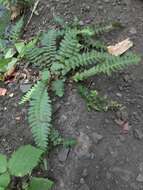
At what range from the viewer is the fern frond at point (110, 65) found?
14.2 feet

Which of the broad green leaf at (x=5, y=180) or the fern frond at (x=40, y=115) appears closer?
the broad green leaf at (x=5, y=180)

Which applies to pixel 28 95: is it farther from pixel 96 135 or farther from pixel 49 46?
pixel 96 135

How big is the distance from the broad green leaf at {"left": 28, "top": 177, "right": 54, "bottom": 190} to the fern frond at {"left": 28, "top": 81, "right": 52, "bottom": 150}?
1.11ft

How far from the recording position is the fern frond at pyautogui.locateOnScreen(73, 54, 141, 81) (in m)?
4.32

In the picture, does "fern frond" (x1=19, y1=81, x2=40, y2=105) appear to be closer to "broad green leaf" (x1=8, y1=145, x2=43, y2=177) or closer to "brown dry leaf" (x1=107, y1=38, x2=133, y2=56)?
→ "broad green leaf" (x1=8, y1=145, x2=43, y2=177)

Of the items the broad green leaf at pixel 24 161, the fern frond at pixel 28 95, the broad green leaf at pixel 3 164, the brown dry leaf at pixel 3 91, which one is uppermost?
the broad green leaf at pixel 3 164

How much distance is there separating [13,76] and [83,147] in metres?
1.35

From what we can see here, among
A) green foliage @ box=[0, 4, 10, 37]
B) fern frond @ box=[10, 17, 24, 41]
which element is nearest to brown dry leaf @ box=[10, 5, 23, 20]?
green foliage @ box=[0, 4, 10, 37]

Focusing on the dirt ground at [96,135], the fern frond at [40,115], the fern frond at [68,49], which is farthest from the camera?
the fern frond at [68,49]

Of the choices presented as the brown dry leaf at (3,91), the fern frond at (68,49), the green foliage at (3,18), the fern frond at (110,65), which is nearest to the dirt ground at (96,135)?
the brown dry leaf at (3,91)

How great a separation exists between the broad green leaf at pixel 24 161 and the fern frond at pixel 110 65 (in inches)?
42.1

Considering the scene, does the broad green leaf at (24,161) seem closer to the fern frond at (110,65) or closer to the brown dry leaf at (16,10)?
the fern frond at (110,65)

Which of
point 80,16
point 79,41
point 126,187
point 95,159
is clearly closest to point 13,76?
point 79,41

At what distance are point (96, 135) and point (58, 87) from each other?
67 centimetres
